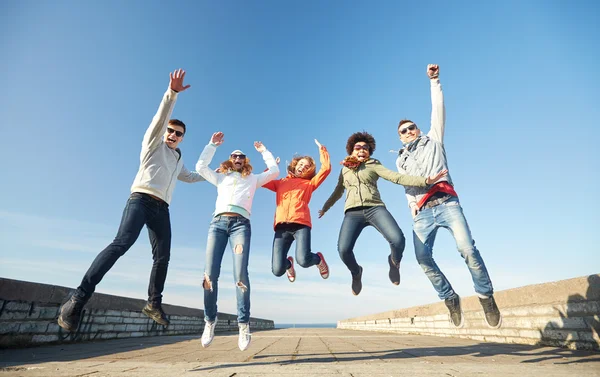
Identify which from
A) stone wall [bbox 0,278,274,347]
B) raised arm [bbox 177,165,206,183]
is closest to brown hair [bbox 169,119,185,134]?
raised arm [bbox 177,165,206,183]

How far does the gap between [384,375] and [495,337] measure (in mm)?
4836

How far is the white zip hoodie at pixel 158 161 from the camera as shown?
350 cm

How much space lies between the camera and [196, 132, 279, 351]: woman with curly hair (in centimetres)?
386

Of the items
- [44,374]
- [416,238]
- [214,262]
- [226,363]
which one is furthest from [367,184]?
[44,374]

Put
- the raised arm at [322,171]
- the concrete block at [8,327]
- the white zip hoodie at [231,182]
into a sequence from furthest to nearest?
the raised arm at [322,171], the concrete block at [8,327], the white zip hoodie at [231,182]

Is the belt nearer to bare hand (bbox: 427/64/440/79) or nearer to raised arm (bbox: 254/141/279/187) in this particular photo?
bare hand (bbox: 427/64/440/79)

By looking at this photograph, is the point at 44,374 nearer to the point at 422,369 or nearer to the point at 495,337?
the point at 422,369

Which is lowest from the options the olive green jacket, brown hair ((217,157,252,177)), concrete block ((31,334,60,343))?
concrete block ((31,334,60,343))

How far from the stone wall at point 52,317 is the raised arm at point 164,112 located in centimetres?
308

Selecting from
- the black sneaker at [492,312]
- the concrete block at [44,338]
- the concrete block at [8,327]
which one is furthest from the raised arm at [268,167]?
the concrete block at [44,338]

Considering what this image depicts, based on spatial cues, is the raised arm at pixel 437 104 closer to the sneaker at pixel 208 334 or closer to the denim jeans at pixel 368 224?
the denim jeans at pixel 368 224

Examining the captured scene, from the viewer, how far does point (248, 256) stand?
13.1ft

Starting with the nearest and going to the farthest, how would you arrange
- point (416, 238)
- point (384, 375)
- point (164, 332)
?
point (384, 375) < point (416, 238) < point (164, 332)

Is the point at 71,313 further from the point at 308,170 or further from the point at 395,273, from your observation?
the point at 395,273
